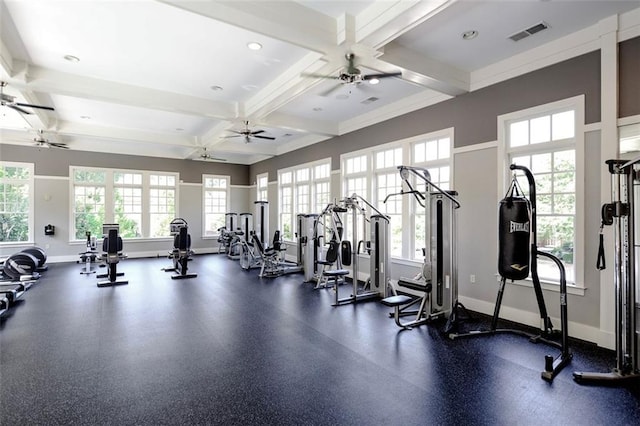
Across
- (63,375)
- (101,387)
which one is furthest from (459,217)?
(63,375)

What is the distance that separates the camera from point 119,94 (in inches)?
212

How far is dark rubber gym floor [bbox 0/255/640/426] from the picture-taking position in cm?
246

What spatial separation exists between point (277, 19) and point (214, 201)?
939 centimetres

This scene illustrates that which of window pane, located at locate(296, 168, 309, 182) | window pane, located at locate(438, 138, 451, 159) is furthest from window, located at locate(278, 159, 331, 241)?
window pane, located at locate(438, 138, 451, 159)

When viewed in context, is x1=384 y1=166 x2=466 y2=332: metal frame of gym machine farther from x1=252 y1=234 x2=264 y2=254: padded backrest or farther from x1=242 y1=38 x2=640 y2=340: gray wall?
x1=252 y1=234 x2=264 y2=254: padded backrest

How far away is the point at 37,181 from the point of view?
917 centimetres

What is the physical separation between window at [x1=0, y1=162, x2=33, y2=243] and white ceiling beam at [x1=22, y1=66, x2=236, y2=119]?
5633 millimetres

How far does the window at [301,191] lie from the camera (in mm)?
8562

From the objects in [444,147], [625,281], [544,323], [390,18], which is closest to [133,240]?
[444,147]

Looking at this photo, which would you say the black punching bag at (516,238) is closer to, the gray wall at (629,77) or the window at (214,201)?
the gray wall at (629,77)

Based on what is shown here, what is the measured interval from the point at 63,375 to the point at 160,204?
28.4ft

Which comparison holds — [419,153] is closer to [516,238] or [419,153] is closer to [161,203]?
[516,238]

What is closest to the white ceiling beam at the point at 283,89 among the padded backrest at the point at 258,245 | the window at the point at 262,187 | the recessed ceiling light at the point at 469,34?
the recessed ceiling light at the point at 469,34

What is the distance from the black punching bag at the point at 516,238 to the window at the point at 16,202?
11250 millimetres
